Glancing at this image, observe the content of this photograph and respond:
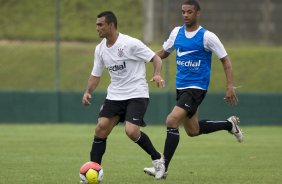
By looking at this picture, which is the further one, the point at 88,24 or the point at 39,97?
the point at 88,24

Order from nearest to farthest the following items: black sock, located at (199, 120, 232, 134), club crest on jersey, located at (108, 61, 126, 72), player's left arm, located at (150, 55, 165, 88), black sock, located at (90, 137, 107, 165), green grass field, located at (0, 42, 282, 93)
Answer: player's left arm, located at (150, 55, 165, 88), black sock, located at (90, 137, 107, 165), club crest on jersey, located at (108, 61, 126, 72), black sock, located at (199, 120, 232, 134), green grass field, located at (0, 42, 282, 93)

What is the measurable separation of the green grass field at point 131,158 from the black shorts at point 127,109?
0.75 meters

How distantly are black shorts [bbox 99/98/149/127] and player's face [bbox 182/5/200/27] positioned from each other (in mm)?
1248

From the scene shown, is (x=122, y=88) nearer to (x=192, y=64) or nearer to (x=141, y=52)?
(x=141, y=52)

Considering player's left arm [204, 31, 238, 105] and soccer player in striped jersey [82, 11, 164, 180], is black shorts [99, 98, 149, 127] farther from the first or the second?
player's left arm [204, 31, 238, 105]

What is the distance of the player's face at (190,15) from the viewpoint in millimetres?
10703

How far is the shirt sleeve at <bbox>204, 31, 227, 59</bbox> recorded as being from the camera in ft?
35.0

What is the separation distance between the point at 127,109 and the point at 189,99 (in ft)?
3.02

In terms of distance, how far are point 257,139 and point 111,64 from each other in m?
7.88

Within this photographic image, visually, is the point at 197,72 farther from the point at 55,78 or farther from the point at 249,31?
the point at 249,31

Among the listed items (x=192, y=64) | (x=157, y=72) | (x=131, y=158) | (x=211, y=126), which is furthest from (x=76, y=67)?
(x=157, y=72)

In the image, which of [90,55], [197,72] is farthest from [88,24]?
[197,72]

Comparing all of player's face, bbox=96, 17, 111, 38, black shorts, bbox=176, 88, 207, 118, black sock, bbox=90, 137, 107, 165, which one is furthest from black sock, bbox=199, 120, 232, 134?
player's face, bbox=96, 17, 111, 38

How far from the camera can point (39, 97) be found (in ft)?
74.8
